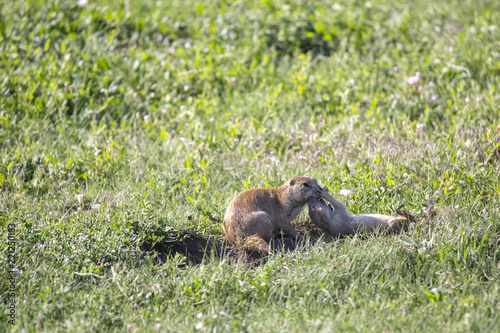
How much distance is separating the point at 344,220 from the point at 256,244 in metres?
0.92

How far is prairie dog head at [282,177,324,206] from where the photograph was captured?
4.67 m

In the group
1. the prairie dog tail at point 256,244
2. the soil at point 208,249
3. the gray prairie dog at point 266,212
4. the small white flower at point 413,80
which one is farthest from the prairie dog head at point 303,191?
the small white flower at point 413,80

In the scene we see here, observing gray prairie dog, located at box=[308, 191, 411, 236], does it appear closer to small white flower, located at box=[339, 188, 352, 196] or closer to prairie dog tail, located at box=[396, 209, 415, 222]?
prairie dog tail, located at box=[396, 209, 415, 222]

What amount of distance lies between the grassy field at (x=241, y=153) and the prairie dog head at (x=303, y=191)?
0.43m

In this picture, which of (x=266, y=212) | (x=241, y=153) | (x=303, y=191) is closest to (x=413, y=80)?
(x=241, y=153)

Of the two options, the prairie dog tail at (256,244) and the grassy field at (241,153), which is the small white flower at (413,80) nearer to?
the grassy field at (241,153)

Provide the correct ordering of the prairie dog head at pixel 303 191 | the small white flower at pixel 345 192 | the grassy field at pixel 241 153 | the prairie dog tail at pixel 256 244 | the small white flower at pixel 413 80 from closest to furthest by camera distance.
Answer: the grassy field at pixel 241 153 → the prairie dog tail at pixel 256 244 → the prairie dog head at pixel 303 191 → the small white flower at pixel 345 192 → the small white flower at pixel 413 80

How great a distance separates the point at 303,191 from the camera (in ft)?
15.3

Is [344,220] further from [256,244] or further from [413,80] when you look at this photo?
[413,80]

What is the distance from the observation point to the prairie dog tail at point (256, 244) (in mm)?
4238

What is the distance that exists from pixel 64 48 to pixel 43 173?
2.78 metres

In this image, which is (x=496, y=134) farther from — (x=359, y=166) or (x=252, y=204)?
(x=252, y=204)

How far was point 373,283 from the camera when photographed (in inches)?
151

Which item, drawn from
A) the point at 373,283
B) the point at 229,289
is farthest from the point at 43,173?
the point at 373,283
